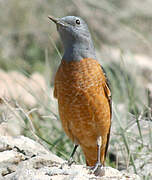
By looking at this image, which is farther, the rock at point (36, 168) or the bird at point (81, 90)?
the bird at point (81, 90)

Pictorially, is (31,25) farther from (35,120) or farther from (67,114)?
(67,114)

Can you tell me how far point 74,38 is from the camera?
4934 millimetres

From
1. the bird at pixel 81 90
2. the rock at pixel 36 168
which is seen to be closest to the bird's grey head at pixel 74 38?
the bird at pixel 81 90

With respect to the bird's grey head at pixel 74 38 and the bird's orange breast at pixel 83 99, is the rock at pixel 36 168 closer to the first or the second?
the bird's orange breast at pixel 83 99

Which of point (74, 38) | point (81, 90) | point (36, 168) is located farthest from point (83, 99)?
point (36, 168)

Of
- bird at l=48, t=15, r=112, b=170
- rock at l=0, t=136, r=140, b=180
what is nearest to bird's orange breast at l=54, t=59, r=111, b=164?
bird at l=48, t=15, r=112, b=170

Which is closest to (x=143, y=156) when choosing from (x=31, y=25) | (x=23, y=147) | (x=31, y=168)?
(x=23, y=147)

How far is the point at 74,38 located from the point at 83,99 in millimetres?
737

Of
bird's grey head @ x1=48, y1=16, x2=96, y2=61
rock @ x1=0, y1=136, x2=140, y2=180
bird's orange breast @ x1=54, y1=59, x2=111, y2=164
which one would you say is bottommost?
rock @ x1=0, y1=136, x2=140, y2=180

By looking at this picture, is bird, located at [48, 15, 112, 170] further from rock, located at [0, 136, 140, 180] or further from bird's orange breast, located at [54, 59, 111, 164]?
rock, located at [0, 136, 140, 180]

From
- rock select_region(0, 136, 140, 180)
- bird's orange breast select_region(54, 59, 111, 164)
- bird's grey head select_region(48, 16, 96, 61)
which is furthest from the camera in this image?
bird's grey head select_region(48, 16, 96, 61)

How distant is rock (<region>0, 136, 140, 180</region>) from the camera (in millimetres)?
3723

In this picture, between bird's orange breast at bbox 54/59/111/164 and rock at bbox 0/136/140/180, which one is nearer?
rock at bbox 0/136/140/180

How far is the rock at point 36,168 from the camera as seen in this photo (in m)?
3.72
